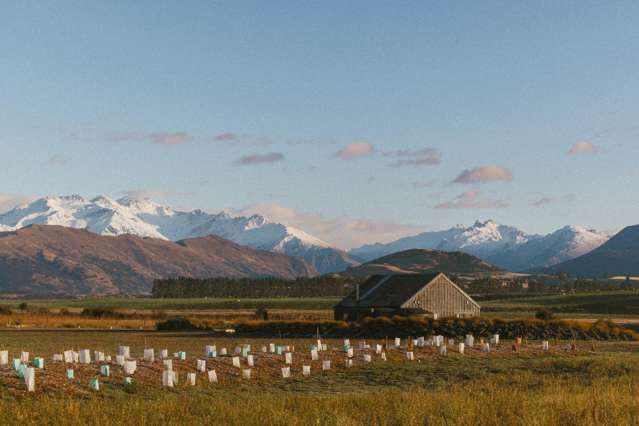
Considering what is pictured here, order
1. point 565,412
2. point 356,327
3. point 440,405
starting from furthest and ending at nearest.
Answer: point 356,327 < point 440,405 < point 565,412

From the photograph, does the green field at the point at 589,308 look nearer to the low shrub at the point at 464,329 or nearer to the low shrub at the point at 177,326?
the low shrub at the point at 177,326

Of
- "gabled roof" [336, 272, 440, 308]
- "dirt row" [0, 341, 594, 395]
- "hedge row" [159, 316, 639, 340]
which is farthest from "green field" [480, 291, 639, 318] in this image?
"dirt row" [0, 341, 594, 395]

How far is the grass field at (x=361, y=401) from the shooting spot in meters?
20.8

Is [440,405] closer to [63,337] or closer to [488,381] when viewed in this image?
[488,381]

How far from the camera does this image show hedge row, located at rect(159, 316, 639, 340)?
65.3m

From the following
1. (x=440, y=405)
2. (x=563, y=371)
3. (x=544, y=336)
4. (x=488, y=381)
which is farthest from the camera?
(x=544, y=336)

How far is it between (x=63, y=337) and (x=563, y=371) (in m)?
40.3

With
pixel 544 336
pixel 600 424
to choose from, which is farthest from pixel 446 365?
pixel 544 336

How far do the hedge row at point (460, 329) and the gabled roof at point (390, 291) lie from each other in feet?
51.5

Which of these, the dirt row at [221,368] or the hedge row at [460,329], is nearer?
the dirt row at [221,368]

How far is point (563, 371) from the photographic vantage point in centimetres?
3828

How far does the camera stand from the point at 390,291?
90.4 meters

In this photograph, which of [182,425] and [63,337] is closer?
[182,425]

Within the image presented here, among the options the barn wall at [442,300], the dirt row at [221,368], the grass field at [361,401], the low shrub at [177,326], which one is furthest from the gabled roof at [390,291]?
the grass field at [361,401]
